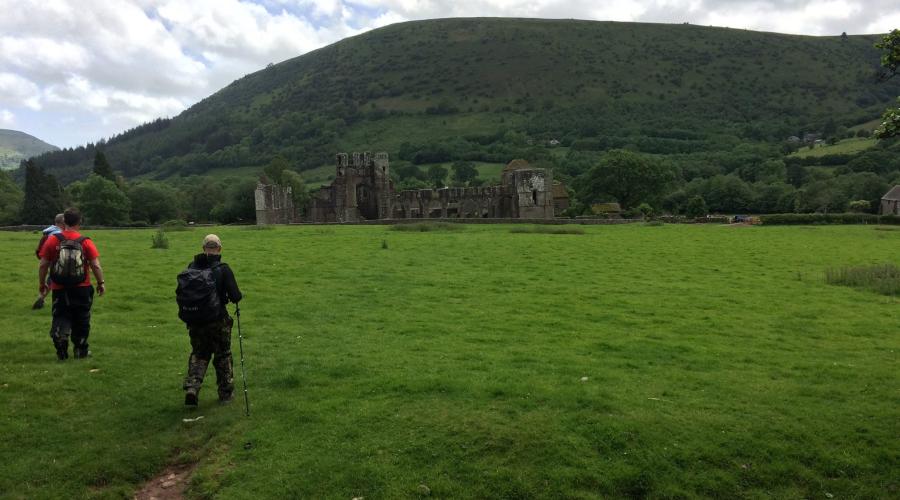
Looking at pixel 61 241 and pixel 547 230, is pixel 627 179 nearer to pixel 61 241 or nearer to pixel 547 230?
pixel 547 230

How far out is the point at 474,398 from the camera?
31.1 feet

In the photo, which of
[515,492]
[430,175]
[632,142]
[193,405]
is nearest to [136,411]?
[193,405]

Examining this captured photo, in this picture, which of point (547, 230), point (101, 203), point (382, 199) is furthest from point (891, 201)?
point (101, 203)

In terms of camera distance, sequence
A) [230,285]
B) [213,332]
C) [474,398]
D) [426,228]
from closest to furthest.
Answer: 1. [230,285]
2. [213,332]
3. [474,398]
4. [426,228]

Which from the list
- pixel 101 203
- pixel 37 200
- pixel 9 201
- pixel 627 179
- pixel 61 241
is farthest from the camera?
pixel 9 201

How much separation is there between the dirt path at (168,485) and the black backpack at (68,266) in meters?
4.39

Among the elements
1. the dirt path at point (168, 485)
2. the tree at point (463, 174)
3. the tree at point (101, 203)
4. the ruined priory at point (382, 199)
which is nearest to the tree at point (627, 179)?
the ruined priory at point (382, 199)

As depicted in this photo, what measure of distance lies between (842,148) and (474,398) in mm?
147656

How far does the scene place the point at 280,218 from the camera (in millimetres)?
65750

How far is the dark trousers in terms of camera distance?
10641 mm

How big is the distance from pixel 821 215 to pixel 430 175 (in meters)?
95.3

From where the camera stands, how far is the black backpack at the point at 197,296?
8867 millimetres

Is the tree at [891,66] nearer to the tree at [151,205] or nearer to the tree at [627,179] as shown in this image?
the tree at [627,179]

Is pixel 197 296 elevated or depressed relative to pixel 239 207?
depressed
